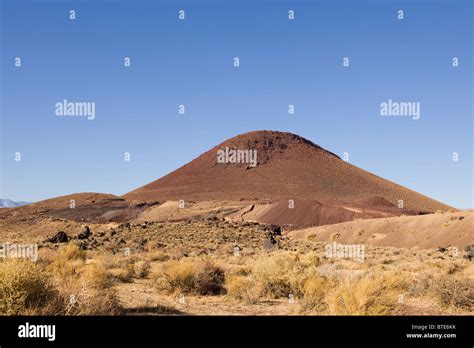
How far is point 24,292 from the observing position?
29.8 ft

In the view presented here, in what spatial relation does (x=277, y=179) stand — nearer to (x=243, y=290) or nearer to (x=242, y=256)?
(x=242, y=256)

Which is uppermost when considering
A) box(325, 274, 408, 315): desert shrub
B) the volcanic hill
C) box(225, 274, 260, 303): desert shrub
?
the volcanic hill

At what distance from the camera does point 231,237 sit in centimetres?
4850

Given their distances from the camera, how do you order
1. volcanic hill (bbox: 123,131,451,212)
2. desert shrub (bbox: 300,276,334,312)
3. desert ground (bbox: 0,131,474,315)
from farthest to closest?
volcanic hill (bbox: 123,131,451,212) < desert shrub (bbox: 300,276,334,312) < desert ground (bbox: 0,131,474,315)

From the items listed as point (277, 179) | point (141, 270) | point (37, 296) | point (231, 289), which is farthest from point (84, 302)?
point (277, 179)

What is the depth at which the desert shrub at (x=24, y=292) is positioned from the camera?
8.85 meters

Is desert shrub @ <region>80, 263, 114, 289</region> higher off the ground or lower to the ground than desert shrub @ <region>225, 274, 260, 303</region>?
higher

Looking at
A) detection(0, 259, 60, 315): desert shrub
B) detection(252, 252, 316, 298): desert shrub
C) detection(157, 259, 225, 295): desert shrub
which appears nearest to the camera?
detection(0, 259, 60, 315): desert shrub

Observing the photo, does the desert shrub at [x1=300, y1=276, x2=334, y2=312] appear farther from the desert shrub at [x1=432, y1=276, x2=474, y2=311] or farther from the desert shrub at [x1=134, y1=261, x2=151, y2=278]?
the desert shrub at [x1=134, y1=261, x2=151, y2=278]

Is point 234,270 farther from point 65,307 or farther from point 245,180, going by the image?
point 245,180

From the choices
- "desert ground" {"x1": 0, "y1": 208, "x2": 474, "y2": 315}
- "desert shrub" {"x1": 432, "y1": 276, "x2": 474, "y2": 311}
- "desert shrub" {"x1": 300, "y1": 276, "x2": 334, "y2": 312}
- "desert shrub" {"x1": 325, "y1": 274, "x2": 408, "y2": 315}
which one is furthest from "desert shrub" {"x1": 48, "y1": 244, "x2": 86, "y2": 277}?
"desert shrub" {"x1": 432, "y1": 276, "x2": 474, "y2": 311}

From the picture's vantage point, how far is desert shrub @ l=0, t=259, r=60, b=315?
8852mm

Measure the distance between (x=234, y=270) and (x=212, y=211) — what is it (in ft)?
232

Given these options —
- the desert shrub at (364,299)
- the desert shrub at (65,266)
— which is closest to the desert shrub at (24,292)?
the desert shrub at (364,299)
